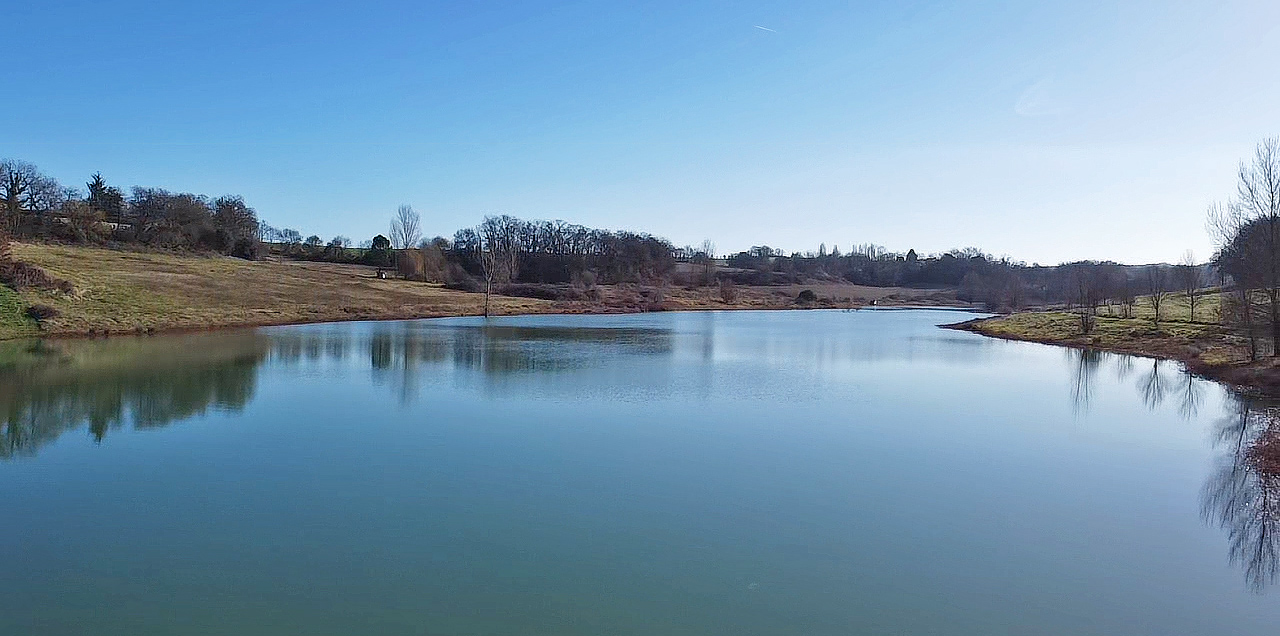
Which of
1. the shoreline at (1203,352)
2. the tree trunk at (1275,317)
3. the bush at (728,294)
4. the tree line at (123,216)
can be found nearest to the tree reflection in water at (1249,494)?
the shoreline at (1203,352)

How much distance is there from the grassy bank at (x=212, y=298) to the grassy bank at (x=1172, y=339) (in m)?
31.7

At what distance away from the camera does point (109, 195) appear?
61.4 meters

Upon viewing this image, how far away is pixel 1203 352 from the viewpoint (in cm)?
2678

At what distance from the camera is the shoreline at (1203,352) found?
68.5 ft

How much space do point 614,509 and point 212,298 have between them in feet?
116

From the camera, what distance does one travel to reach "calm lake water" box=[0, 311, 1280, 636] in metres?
6.33

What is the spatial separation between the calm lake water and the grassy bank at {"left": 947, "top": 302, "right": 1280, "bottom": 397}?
3581 mm

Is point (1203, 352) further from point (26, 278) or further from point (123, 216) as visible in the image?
point (123, 216)

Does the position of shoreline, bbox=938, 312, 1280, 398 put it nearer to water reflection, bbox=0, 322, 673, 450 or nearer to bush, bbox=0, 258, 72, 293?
water reflection, bbox=0, 322, 673, 450

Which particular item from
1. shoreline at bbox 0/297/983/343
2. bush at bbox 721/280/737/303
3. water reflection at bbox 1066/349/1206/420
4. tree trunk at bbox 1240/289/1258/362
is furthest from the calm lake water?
bush at bbox 721/280/737/303

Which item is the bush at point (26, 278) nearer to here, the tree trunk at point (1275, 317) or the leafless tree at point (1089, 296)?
the tree trunk at point (1275, 317)

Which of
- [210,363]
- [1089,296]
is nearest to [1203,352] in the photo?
[1089,296]

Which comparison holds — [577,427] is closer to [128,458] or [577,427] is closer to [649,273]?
[128,458]

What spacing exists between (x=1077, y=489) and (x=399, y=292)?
161 feet
